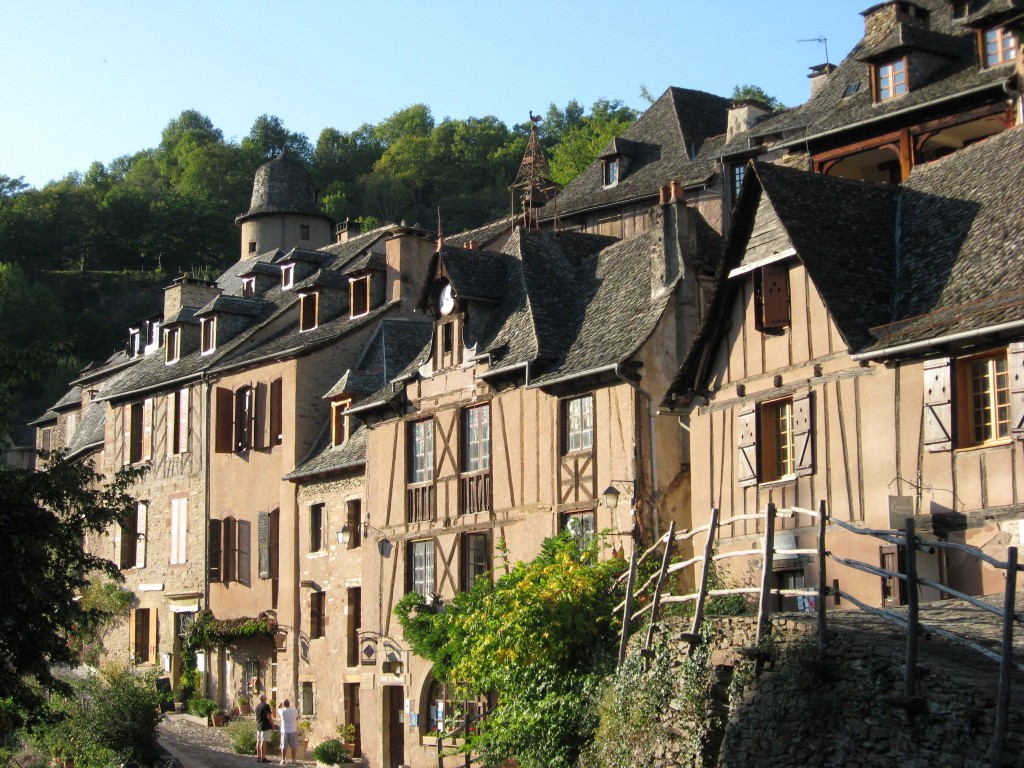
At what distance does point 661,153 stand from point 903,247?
1653 cm

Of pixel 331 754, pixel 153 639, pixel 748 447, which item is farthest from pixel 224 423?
pixel 748 447

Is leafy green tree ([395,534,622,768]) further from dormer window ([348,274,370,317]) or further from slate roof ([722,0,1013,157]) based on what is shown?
dormer window ([348,274,370,317])

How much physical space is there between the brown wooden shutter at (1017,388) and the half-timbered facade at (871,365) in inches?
0.6

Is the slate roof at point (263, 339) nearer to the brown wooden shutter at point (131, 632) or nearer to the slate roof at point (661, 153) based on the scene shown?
the slate roof at point (661, 153)

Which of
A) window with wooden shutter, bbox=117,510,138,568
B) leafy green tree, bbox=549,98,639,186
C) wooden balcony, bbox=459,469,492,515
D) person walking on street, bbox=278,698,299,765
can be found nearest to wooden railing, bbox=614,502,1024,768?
wooden balcony, bbox=459,469,492,515

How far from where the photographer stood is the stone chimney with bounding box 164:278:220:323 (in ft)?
129

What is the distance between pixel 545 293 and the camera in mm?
24203

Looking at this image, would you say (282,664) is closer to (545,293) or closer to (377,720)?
(377,720)

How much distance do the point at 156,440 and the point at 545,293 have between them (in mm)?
15605

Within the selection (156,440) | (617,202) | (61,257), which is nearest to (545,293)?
(617,202)

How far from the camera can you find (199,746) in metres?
28.6

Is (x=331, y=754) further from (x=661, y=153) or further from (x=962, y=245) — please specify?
(x=661, y=153)

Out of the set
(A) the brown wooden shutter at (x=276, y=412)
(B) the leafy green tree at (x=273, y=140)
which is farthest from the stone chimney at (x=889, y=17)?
(B) the leafy green tree at (x=273, y=140)

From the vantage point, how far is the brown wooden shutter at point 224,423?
3322cm
